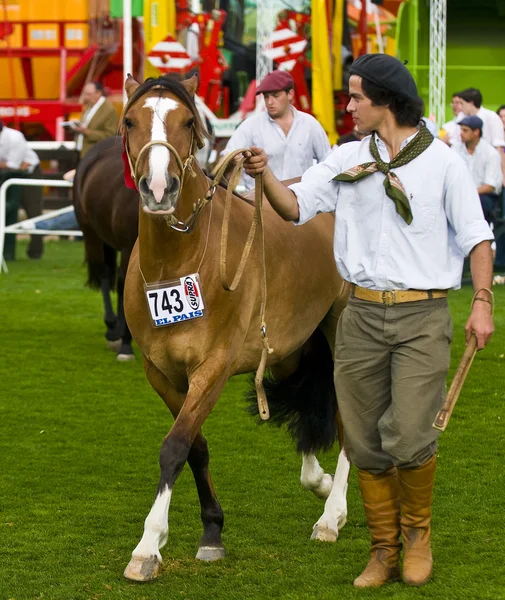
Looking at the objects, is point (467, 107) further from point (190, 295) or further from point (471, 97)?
point (190, 295)

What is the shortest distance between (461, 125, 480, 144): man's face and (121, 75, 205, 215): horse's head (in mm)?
8839

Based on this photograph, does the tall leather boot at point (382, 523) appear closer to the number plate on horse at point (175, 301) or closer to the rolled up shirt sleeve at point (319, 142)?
the number plate on horse at point (175, 301)

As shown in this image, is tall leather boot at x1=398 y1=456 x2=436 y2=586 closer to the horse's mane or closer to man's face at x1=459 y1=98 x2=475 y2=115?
the horse's mane

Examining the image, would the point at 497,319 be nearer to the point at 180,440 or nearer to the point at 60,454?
the point at 60,454

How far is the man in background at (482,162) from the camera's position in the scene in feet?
43.1

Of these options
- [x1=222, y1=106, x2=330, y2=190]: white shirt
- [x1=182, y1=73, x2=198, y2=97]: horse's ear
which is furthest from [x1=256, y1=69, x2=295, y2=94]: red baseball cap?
[x1=182, y1=73, x2=198, y2=97]: horse's ear

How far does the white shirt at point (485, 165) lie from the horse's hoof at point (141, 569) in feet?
31.1

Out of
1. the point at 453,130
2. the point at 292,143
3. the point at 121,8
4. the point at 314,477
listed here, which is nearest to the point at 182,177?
the point at 314,477

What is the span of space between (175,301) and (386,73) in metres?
1.20

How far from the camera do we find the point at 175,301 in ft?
15.1

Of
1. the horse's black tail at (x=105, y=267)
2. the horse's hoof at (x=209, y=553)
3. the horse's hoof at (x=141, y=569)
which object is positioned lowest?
the horse's black tail at (x=105, y=267)

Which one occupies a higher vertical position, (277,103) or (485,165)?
(277,103)

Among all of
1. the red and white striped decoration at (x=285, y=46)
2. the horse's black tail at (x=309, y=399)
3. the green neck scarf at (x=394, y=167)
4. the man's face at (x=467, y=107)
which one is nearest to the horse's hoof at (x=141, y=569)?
the horse's black tail at (x=309, y=399)

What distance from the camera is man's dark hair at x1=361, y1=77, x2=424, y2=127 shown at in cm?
419
